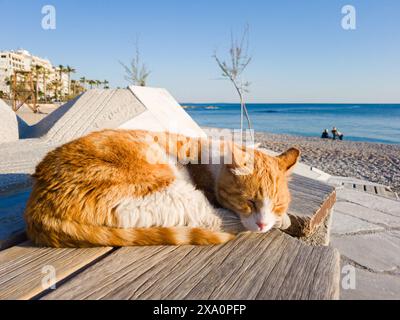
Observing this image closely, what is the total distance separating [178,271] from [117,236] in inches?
13.7

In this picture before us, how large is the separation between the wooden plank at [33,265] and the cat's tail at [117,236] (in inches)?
1.4

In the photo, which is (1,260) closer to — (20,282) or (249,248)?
(20,282)

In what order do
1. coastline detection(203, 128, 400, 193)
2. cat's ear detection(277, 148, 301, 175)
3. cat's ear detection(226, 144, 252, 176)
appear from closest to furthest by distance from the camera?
cat's ear detection(226, 144, 252, 176) < cat's ear detection(277, 148, 301, 175) < coastline detection(203, 128, 400, 193)

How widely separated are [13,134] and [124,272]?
5.36m

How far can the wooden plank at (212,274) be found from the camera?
95cm

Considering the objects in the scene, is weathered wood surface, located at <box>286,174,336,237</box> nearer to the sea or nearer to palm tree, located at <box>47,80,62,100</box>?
the sea

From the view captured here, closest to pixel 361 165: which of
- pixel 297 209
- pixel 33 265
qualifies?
pixel 297 209

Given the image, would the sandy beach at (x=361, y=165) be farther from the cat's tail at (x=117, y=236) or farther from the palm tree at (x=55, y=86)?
the palm tree at (x=55, y=86)

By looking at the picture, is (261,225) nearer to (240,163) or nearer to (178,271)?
(240,163)

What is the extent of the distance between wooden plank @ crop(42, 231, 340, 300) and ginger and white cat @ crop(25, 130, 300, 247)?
111 millimetres

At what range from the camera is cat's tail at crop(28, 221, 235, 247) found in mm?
1252

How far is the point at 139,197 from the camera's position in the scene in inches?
55.4

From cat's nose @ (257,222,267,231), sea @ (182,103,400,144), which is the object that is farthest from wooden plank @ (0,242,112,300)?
sea @ (182,103,400,144)
